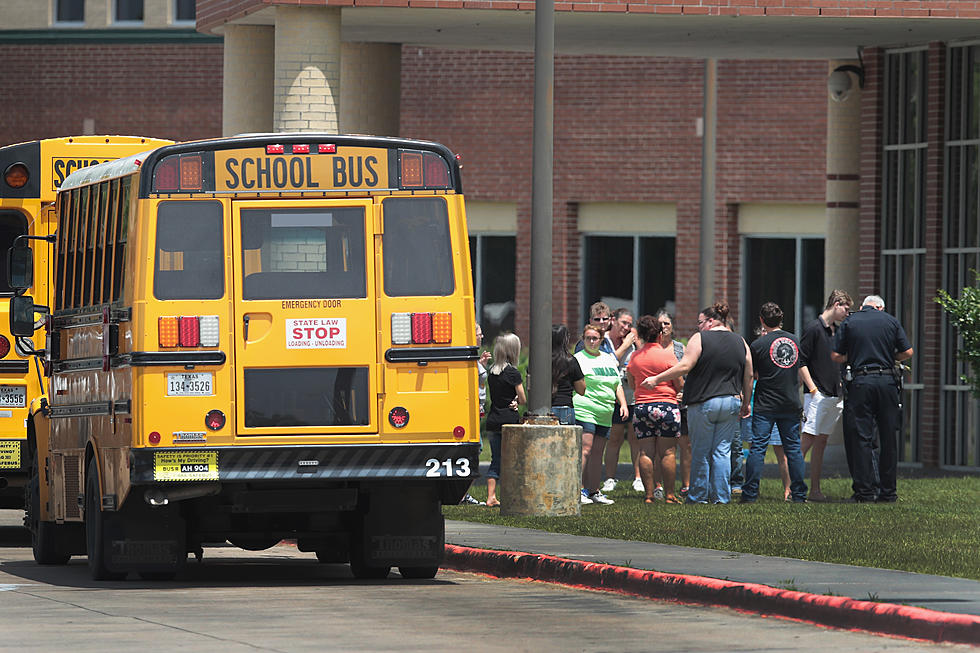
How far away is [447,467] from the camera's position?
1284 centimetres

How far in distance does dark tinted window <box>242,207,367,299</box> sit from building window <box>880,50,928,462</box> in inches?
553

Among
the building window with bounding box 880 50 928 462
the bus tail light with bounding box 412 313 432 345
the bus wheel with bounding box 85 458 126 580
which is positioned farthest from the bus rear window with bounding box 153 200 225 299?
the building window with bounding box 880 50 928 462

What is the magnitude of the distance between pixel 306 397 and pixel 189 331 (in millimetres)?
847

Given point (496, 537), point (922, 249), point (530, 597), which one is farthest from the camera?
point (922, 249)

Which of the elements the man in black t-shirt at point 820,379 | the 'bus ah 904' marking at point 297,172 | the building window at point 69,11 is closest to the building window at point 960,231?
the man in black t-shirt at point 820,379

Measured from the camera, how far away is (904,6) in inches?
872

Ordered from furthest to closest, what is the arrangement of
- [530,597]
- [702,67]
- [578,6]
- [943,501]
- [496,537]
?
[702,67] < [578,6] < [943,501] < [496,537] < [530,597]

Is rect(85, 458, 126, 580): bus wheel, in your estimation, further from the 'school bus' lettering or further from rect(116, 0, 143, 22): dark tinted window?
rect(116, 0, 143, 22): dark tinted window

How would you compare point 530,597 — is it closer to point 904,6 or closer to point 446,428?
point 446,428

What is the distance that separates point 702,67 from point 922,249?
1072 centimetres

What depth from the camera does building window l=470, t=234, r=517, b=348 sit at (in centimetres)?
3734

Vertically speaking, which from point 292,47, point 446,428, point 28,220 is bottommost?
point 446,428

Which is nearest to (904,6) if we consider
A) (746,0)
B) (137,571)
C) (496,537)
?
(746,0)

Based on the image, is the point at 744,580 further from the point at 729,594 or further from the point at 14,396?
the point at 14,396
